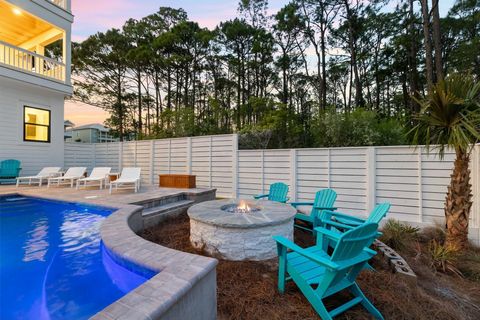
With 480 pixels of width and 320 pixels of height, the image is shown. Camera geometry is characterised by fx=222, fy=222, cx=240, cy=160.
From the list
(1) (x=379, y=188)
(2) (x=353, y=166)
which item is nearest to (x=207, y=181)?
(2) (x=353, y=166)

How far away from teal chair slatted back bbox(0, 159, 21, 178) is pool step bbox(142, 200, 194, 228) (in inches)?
281

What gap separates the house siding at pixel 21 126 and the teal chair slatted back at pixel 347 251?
38.9 ft

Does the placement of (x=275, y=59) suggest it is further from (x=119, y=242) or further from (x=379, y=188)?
(x=119, y=242)

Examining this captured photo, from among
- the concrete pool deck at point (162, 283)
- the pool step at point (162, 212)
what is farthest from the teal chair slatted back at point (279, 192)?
the concrete pool deck at point (162, 283)

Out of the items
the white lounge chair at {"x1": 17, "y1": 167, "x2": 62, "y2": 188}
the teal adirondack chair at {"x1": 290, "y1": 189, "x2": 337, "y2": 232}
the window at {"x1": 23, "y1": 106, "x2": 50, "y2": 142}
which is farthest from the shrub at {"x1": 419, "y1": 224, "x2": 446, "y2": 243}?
the window at {"x1": 23, "y1": 106, "x2": 50, "y2": 142}

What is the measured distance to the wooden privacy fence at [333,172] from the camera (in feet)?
16.6

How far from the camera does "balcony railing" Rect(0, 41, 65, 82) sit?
28.0 ft

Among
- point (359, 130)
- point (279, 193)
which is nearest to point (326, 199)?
point (279, 193)

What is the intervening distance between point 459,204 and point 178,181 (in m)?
7.19

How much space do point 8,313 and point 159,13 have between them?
20483mm

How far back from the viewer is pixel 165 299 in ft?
4.50

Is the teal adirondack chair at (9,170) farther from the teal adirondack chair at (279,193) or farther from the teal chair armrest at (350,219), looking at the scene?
the teal chair armrest at (350,219)

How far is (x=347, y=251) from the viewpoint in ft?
6.54

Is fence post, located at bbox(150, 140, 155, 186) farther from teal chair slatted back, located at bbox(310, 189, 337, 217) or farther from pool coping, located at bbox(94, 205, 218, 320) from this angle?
teal chair slatted back, located at bbox(310, 189, 337, 217)
